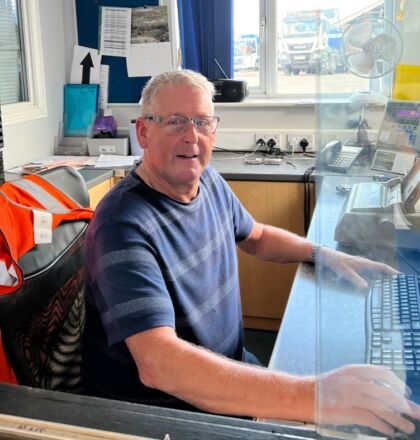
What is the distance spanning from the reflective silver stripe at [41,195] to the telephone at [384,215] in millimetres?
651

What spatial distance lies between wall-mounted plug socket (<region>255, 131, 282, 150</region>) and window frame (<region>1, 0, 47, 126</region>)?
1.19 meters

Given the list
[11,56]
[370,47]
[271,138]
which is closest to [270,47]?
[271,138]

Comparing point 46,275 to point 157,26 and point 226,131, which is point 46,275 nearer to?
point 226,131

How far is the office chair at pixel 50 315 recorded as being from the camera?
113 cm

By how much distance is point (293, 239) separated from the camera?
168cm

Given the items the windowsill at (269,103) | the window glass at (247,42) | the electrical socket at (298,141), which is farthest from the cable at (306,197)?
the window glass at (247,42)

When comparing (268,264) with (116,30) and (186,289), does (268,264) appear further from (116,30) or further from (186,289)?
(116,30)

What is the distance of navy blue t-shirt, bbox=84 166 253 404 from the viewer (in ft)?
3.45

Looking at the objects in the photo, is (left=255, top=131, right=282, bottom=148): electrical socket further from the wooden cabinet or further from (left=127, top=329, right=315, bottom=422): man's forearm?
(left=127, top=329, right=315, bottom=422): man's forearm

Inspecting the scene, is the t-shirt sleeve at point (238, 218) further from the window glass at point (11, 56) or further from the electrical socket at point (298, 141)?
the window glass at point (11, 56)

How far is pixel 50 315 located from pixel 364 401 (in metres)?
0.78

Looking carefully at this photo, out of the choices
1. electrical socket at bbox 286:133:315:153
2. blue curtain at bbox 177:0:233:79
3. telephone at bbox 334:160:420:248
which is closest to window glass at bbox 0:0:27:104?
blue curtain at bbox 177:0:233:79

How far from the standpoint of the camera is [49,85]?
3100mm

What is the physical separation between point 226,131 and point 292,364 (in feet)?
7.39
